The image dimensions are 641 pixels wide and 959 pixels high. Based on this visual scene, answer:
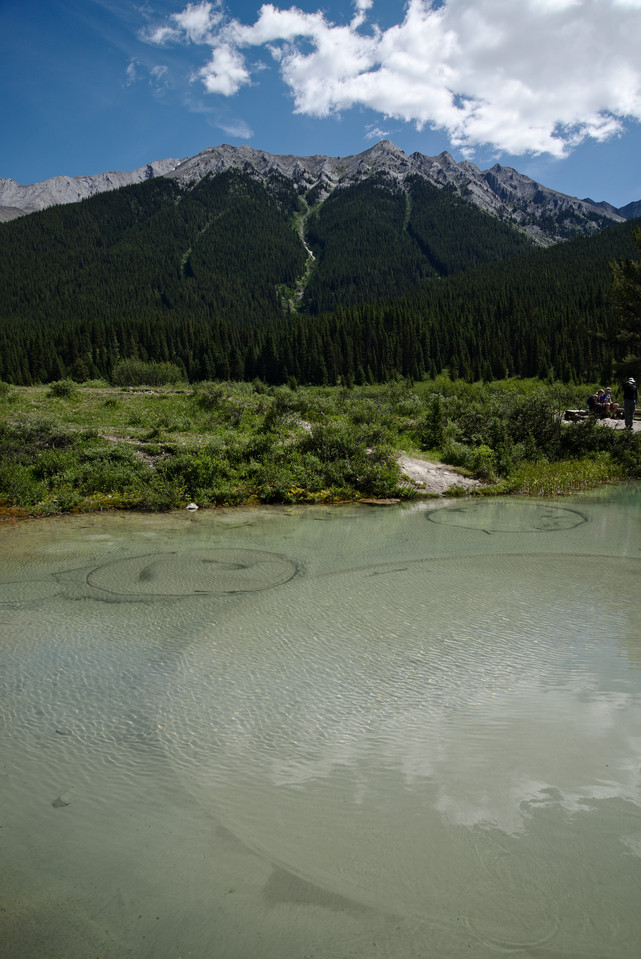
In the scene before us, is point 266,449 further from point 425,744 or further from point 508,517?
point 425,744

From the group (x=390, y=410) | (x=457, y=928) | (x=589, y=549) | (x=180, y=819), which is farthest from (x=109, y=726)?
(x=390, y=410)

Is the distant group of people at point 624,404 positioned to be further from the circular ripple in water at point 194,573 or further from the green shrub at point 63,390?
the green shrub at point 63,390

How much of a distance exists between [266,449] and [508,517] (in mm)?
8494

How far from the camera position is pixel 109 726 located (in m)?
5.27

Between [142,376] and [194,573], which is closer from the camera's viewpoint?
[194,573]

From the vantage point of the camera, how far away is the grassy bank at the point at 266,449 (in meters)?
17.2

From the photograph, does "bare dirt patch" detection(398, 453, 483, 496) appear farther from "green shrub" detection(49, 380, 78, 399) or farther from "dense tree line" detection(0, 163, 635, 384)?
"dense tree line" detection(0, 163, 635, 384)

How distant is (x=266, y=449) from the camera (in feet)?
63.8

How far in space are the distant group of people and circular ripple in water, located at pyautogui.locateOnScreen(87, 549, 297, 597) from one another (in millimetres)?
20497

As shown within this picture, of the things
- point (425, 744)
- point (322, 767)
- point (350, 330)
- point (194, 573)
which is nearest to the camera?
point (322, 767)

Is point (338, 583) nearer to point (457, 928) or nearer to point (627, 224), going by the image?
point (457, 928)

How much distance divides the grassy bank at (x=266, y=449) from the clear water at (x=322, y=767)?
7702 mm

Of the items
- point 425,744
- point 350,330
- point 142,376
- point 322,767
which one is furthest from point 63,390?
point 350,330

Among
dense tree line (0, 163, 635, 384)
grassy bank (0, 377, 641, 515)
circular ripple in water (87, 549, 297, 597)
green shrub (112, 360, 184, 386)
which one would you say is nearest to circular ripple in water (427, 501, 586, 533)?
grassy bank (0, 377, 641, 515)
